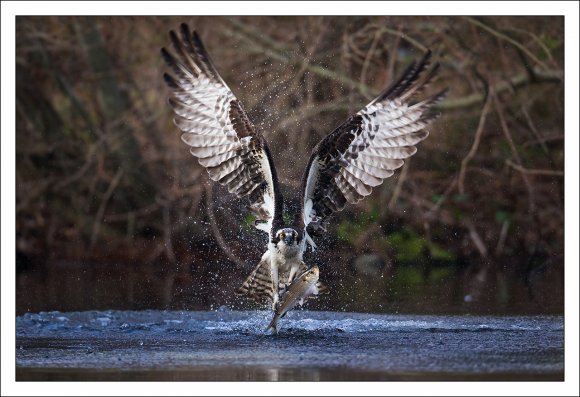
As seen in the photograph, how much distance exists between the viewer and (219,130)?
7844 millimetres

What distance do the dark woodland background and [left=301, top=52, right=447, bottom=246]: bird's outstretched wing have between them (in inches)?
134

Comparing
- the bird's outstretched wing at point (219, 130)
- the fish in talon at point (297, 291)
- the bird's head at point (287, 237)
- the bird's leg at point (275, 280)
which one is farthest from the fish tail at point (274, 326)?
the bird's outstretched wing at point (219, 130)

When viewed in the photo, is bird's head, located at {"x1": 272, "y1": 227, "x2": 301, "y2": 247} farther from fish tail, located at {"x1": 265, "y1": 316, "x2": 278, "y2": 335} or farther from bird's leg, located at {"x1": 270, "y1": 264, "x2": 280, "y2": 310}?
fish tail, located at {"x1": 265, "y1": 316, "x2": 278, "y2": 335}

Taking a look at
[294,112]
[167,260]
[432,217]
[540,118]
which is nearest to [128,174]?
[167,260]

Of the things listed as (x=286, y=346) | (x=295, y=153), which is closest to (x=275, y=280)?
(x=286, y=346)

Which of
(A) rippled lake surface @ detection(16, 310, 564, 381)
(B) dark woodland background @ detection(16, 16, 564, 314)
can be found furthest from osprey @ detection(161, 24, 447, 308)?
(B) dark woodland background @ detection(16, 16, 564, 314)

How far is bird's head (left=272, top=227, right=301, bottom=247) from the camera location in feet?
24.2

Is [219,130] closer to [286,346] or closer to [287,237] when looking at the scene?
[287,237]

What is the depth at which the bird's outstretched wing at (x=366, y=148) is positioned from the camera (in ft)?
24.9

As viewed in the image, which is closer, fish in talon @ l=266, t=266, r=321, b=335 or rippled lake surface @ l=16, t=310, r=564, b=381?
rippled lake surface @ l=16, t=310, r=564, b=381

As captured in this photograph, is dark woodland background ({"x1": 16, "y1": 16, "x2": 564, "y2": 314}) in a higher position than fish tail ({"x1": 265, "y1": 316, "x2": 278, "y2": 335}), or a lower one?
higher

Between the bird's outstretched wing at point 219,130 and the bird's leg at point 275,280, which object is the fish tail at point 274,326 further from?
the bird's outstretched wing at point 219,130

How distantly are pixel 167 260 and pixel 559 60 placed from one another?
15.9 ft

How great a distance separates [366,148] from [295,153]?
4.15 metres
